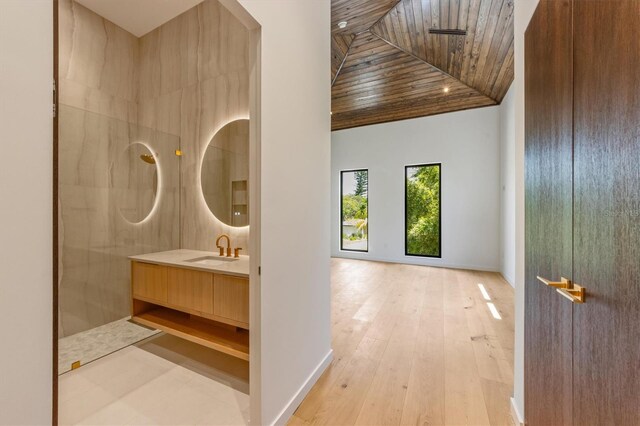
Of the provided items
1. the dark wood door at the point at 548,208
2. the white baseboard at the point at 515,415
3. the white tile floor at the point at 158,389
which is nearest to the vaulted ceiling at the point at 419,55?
the dark wood door at the point at 548,208

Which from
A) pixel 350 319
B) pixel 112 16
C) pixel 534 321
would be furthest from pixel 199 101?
pixel 534 321

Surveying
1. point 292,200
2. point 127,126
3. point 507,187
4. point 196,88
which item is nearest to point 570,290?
point 292,200

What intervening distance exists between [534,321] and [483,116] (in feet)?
18.0

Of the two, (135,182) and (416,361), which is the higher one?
(135,182)

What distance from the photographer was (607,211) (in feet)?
2.45

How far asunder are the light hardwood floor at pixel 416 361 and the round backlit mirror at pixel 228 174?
166cm

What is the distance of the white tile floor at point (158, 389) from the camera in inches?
65.8

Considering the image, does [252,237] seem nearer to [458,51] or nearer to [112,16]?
[112,16]

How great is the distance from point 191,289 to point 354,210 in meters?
5.39

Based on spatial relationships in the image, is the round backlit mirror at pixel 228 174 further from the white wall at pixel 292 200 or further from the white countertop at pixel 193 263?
the white wall at pixel 292 200

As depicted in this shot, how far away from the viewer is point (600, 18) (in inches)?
30.2

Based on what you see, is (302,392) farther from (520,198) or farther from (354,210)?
(354,210)
